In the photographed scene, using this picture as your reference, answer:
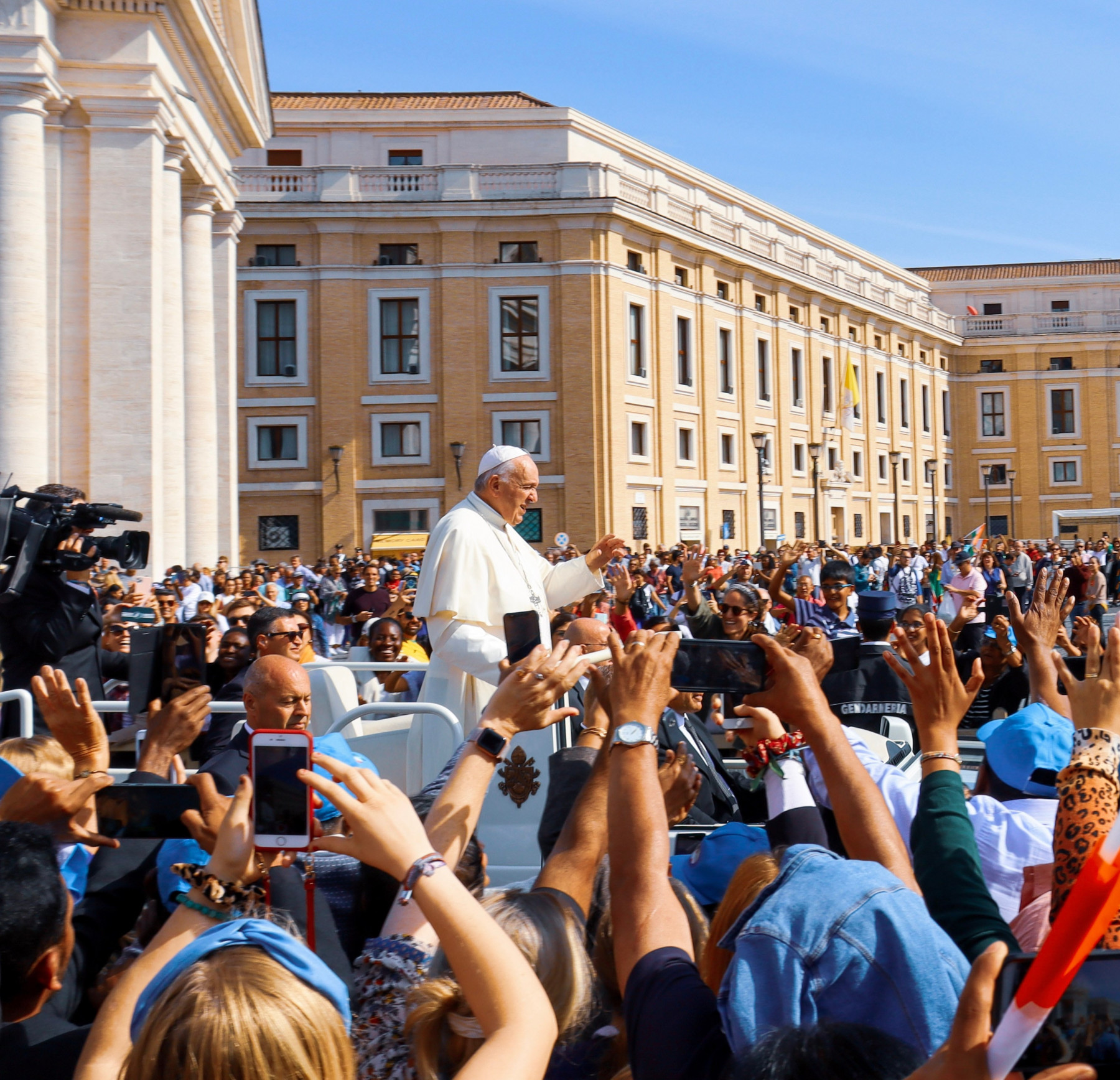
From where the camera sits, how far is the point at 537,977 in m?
2.09

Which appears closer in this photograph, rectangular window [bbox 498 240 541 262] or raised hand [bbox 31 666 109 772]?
raised hand [bbox 31 666 109 772]

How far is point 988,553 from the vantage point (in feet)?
67.3

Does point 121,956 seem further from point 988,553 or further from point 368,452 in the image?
point 368,452

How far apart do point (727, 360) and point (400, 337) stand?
11515 millimetres

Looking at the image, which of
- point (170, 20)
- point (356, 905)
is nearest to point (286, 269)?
point (170, 20)

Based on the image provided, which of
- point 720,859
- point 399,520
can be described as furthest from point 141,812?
point 399,520

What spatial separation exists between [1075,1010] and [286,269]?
36538 mm

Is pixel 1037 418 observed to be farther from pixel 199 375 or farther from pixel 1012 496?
pixel 199 375

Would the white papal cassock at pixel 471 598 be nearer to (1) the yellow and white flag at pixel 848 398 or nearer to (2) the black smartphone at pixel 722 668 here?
(2) the black smartphone at pixel 722 668

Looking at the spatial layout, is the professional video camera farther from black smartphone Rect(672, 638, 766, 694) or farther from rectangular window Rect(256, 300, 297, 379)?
rectangular window Rect(256, 300, 297, 379)

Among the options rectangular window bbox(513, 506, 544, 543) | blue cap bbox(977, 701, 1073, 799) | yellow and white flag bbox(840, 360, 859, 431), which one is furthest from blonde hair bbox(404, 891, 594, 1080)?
yellow and white flag bbox(840, 360, 859, 431)

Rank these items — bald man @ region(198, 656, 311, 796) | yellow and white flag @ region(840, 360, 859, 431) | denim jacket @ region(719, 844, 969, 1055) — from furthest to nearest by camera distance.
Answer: yellow and white flag @ region(840, 360, 859, 431)
bald man @ region(198, 656, 311, 796)
denim jacket @ region(719, 844, 969, 1055)

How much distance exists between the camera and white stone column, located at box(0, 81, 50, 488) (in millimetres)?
18469

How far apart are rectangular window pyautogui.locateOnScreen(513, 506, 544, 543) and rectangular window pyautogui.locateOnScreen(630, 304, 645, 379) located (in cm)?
541
